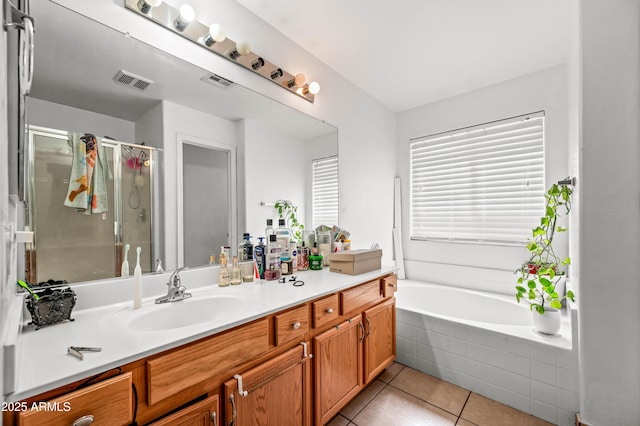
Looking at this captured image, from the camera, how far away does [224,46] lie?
1.52m

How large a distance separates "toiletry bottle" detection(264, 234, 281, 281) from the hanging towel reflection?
2.66ft

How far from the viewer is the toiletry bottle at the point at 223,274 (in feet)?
4.75

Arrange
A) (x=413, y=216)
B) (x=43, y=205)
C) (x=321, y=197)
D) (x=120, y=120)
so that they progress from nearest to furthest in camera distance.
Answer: (x=43, y=205) < (x=120, y=120) < (x=321, y=197) < (x=413, y=216)

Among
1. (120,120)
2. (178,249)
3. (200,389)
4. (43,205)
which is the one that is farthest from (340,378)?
(120,120)

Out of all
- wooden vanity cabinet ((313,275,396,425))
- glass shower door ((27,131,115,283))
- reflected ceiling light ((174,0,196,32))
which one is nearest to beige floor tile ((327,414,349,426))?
wooden vanity cabinet ((313,275,396,425))

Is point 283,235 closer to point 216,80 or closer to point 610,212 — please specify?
point 216,80

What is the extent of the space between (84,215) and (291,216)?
1.16 m

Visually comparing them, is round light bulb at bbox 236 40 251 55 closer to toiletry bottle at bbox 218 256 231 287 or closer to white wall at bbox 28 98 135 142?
white wall at bbox 28 98 135 142

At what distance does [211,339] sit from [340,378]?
2.93ft

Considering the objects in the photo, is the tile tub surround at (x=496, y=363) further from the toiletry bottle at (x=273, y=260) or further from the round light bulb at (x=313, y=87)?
the round light bulb at (x=313, y=87)

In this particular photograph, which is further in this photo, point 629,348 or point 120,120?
point 120,120

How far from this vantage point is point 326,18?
1742mm

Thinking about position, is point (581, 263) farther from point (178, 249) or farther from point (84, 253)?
point (84, 253)

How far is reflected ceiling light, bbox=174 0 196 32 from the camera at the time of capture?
1.30m
